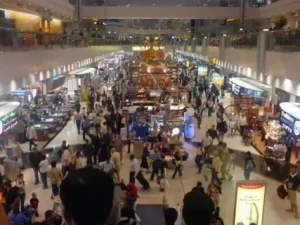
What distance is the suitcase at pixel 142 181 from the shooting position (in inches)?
470

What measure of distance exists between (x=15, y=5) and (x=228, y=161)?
12915mm

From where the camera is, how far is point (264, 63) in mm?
17219

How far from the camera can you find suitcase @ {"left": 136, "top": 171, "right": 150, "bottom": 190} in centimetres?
1194

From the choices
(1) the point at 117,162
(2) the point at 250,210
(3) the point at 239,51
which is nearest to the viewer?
(2) the point at 250,210

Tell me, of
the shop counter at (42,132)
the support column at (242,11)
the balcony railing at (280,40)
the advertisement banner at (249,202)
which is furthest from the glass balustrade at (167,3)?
the advertisement banner at (249,202)

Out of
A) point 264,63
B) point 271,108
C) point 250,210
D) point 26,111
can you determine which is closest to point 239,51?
point 271,108

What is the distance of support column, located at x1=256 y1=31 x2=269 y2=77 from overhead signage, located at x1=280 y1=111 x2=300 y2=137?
198cm

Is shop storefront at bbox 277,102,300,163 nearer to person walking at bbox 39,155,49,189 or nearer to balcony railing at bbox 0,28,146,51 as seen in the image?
person walking at bbox 39,155,49,189

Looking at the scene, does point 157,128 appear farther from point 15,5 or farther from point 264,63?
point 15,5

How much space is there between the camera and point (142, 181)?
39.5 ft

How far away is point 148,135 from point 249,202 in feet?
29.0

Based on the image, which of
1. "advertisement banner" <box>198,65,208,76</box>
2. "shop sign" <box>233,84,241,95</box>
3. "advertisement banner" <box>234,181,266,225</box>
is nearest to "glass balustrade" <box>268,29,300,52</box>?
"advertisement banner" <box>234,181,266,225</box>

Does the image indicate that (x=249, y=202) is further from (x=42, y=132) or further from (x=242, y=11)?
(x=242, y=11)

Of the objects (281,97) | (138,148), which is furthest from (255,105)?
(138,148)
